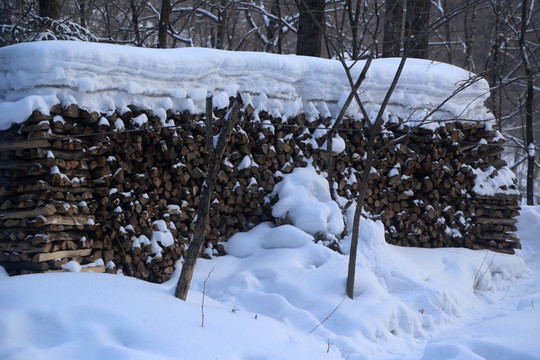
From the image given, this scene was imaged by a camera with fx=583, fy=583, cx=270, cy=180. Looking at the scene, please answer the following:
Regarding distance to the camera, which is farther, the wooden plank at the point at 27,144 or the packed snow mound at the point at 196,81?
the packed snow mound at the point at 196,81

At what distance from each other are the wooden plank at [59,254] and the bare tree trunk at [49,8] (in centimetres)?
539

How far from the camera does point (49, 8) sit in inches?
372

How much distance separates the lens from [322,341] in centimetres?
517

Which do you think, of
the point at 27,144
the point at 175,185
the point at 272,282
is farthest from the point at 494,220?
the point at 27,144

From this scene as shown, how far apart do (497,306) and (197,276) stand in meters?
3.61

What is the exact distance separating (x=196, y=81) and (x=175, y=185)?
1.20 meters

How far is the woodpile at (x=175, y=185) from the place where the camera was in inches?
209

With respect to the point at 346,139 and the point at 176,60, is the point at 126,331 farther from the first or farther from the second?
the point at 346,139

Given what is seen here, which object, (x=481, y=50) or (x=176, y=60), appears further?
(x=481, y=50)

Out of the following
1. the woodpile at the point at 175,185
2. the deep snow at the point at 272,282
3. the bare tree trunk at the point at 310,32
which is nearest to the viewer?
the deep snow at the point at 272,282

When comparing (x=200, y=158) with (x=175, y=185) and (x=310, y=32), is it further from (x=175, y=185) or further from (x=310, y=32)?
(x=310, y=32)

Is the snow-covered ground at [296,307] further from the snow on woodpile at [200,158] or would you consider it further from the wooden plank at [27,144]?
the wooden plank at [27,144]

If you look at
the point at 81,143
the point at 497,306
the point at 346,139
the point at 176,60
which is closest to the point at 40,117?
the point at 81,143

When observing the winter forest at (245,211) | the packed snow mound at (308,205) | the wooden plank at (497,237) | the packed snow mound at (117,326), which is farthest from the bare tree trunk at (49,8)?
the wooden plank at (497,237)
